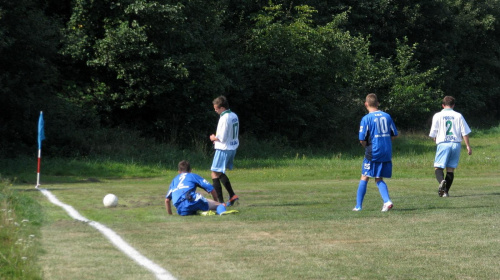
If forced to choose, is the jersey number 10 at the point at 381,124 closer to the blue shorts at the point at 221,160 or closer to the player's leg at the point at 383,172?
the player's leg at the point at 383,172

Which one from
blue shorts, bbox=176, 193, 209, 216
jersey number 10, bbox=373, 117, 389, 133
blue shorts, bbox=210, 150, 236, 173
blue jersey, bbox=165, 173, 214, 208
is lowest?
blue shorts, bbox=176, 193, 209, 216

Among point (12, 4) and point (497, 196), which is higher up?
point (12, 4)

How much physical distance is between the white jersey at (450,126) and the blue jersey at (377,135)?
3193 mm

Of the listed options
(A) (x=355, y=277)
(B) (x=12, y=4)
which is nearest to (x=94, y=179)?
(B) (x=12, y=4)

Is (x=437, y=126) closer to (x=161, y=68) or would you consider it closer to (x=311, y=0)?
(x=161, y=68)

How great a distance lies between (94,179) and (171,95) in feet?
29.0

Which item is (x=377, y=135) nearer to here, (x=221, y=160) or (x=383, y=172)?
(x=383, y=172)

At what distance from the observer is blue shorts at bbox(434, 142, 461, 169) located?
1466cm

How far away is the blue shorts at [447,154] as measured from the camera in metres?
14.7

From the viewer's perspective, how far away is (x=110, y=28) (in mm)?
28031

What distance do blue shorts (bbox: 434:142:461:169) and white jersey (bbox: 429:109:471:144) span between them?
0.33 ft

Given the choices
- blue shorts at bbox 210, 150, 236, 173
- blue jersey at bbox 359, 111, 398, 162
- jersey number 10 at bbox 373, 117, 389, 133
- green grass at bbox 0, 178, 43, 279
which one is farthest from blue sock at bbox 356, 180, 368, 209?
green grass at bbox 0, 178, 43, 279

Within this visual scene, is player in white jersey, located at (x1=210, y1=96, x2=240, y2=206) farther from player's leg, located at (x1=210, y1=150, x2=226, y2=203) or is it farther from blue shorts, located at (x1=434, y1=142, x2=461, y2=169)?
blue shorts, located at (x1=434, y1=142, x2=461, y2=169)

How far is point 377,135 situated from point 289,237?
331cm
